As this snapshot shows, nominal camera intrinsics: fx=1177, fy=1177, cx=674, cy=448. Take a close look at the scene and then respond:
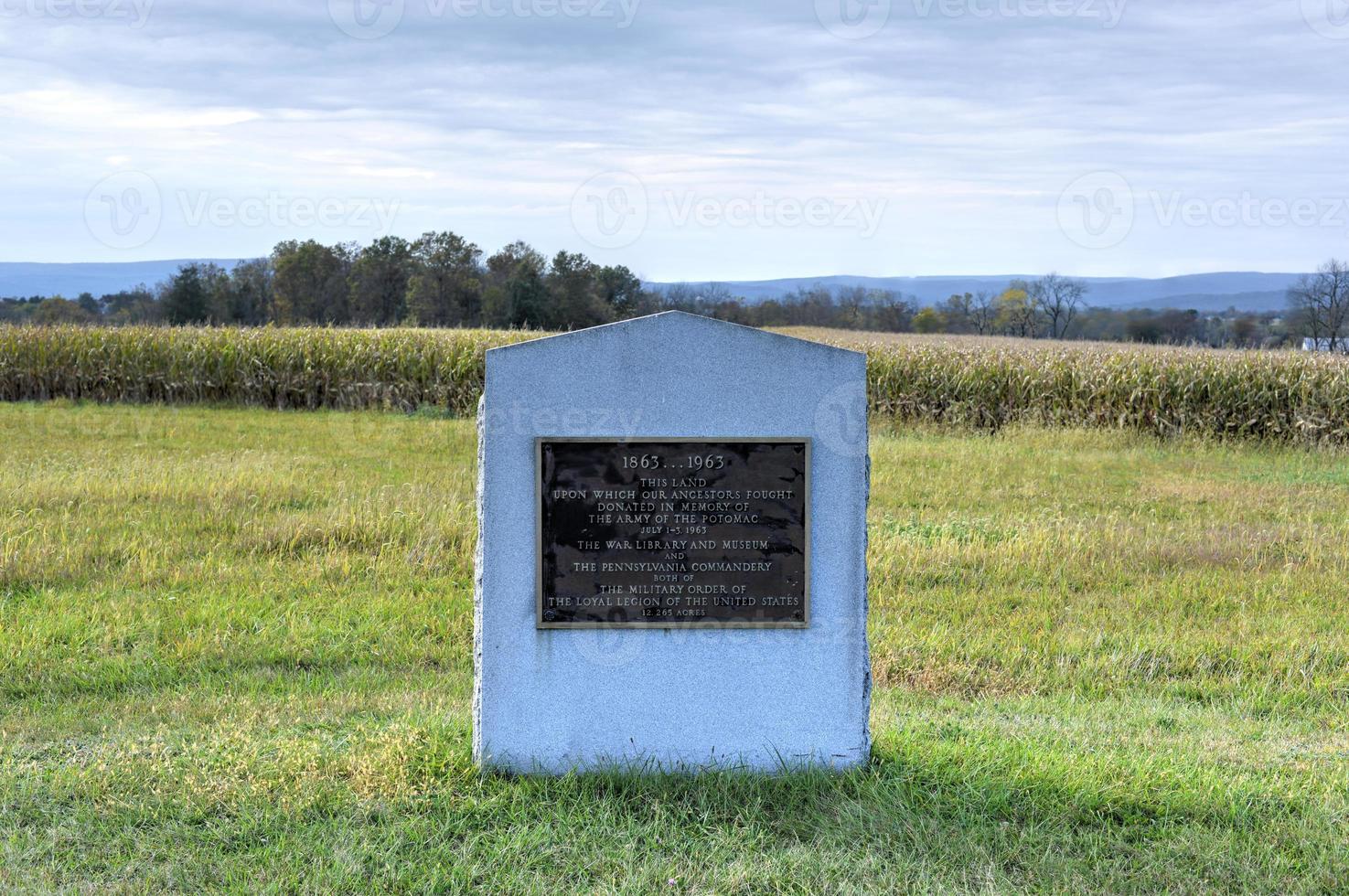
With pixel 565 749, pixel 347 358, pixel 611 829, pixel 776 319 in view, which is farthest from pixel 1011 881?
pixel 776 319

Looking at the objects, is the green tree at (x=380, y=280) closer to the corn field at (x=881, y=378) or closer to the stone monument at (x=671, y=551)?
the corn field at (x=881, y=378)

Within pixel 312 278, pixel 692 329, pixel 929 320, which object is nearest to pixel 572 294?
pixel 312 278

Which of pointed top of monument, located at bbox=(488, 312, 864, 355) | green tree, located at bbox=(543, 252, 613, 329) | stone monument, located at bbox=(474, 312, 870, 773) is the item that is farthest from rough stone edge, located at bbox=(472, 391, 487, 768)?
green tree, located at bbox=(543, 252, 613, 329)

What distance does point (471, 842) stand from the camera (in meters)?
4.35

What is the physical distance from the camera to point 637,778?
15.8ft

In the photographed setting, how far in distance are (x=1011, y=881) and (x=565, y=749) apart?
1838 mm

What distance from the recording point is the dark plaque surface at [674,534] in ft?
15.7

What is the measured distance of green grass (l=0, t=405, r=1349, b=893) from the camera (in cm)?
426

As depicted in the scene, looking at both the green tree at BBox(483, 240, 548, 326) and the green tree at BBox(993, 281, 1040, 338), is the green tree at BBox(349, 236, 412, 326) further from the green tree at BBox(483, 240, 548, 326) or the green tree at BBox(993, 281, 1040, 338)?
the green tree at BBox(993, 281, 1040, 338)

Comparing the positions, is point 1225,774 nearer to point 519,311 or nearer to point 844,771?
point 844,771

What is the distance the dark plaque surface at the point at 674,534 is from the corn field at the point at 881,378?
16.5 m

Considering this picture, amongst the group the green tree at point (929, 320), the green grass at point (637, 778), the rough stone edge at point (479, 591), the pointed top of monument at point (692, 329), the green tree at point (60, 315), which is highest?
the green tree at point (929, 320)

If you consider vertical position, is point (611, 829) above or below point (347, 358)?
below

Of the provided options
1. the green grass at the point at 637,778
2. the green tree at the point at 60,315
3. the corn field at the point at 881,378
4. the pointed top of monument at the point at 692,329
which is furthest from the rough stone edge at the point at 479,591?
the green tree at the point at 60,315
